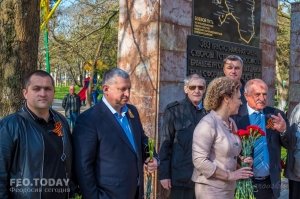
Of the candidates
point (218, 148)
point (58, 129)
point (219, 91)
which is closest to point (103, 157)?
point (58, 129)

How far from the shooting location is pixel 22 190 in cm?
297

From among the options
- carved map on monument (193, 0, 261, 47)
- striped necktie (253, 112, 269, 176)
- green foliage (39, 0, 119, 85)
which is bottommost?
striped necktie (253, 112, 269, 176)

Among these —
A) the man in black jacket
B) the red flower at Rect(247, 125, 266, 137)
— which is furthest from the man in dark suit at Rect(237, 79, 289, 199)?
the man in black jacket

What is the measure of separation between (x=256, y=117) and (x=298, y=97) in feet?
17.1

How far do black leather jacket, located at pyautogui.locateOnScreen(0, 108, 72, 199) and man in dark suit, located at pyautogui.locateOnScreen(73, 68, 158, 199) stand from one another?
1.17ft

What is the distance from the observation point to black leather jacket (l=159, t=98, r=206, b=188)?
4.31m

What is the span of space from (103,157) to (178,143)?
1212 mm

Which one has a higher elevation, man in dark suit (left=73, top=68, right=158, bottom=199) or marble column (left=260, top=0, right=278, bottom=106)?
marble column (left=260, top=0, right=278, bottom=106)

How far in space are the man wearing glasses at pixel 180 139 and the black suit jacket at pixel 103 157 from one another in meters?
0.92

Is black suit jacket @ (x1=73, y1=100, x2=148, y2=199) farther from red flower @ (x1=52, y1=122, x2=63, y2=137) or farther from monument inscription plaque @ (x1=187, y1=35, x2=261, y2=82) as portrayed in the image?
monument inscription plaque @ (x1=187, y1=35, x2=261, y2=82)

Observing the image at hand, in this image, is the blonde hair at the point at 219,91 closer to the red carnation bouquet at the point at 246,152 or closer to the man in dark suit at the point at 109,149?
the red carnation bouquet at the point at 246,152

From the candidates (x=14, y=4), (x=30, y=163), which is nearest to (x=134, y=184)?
(x=30, y=163)

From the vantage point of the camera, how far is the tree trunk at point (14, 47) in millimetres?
4148

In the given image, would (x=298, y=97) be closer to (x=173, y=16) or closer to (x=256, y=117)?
(x=173, y=16)
